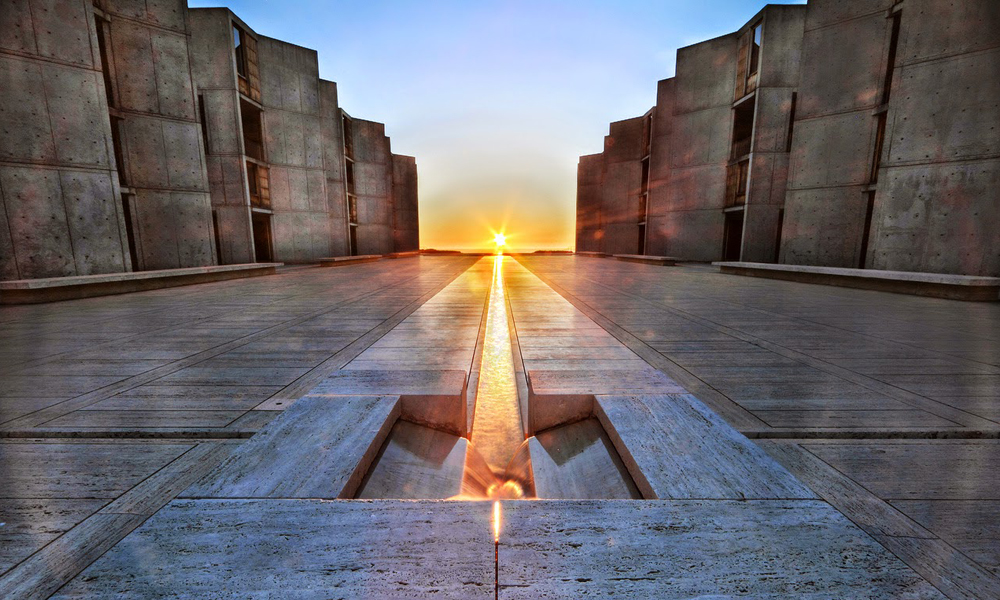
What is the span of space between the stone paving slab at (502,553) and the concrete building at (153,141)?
1173cm

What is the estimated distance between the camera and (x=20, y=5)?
7945mm

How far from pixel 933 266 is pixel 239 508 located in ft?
48.1

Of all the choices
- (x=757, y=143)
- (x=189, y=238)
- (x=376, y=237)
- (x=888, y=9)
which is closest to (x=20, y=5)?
(x=189, y=238)

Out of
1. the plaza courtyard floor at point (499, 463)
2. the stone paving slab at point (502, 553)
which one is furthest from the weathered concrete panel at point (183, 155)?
the stone paving slab at point (502, 553)

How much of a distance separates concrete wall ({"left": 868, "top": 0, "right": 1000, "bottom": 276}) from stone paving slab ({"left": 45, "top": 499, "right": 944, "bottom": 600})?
12607 millimetres

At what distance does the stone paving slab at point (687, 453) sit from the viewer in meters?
1.75

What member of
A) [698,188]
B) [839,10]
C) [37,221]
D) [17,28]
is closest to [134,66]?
[17,28]

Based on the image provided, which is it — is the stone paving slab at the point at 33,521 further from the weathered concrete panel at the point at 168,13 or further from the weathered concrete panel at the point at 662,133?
the weathered concrete panel at the point at 662,133

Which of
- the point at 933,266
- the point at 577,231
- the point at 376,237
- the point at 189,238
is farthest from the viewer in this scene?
the point at 577,231

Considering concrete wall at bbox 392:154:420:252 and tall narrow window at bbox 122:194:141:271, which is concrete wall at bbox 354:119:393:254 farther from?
tall narrow window at bbox 122:194:141:271

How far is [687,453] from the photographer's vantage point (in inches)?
80.9

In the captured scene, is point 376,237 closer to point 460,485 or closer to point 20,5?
point 20,5

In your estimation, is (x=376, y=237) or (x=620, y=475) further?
(x=376, y=237)

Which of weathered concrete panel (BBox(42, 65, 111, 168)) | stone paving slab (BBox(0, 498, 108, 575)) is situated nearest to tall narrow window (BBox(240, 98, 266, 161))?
weathered concrete panel (BBox(42, 65, 111, 168))
